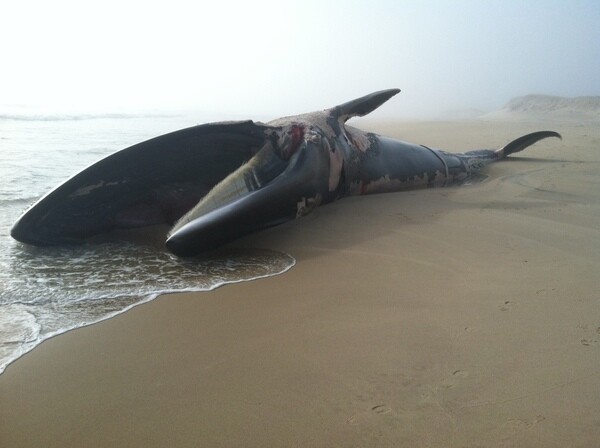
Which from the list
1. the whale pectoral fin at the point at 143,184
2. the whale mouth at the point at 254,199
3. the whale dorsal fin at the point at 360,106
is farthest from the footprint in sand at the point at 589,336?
the whale dorsal fin at the point at 360,106

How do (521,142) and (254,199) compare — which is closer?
(254,199)

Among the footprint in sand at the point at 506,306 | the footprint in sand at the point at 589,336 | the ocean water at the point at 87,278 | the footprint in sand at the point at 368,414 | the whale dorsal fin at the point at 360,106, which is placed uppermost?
the whale dorsal fin at the point at 360,106

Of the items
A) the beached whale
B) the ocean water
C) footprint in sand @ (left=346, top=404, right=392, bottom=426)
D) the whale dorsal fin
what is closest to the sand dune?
the whale dorsal fin

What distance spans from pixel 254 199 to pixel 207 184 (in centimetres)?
101

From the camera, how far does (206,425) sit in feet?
5.23

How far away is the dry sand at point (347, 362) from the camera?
62.2 inches

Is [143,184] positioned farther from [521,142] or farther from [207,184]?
[521,142]

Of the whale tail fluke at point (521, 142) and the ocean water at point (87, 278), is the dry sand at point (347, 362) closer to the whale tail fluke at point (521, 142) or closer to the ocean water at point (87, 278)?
the ocean water at point (87, 278)

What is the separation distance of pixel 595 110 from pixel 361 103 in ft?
90.5

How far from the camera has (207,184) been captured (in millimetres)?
4352

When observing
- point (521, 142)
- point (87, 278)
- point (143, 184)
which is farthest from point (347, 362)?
point (521, 142)

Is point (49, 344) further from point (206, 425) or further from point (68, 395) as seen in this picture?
point (206, 425)

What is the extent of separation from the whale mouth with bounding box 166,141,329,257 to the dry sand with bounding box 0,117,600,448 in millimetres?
402

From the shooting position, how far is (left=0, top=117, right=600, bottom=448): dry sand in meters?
1.58
